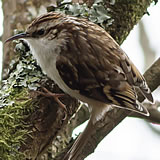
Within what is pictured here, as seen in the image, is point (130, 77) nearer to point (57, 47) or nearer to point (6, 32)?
point (57, 47)

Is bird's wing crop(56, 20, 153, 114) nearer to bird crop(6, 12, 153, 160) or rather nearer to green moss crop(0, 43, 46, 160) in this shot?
bird crop(6, 12, 153, 160)

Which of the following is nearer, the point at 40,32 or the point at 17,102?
the point at 17,102

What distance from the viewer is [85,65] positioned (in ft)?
5.58

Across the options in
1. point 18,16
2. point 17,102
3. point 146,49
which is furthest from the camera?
point 146,49

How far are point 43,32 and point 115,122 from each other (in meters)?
0.47

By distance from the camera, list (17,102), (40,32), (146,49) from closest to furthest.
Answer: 1. (17,102)
2. (40,32)
3. (146,49)

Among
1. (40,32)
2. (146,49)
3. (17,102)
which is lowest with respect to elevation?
(146,49)

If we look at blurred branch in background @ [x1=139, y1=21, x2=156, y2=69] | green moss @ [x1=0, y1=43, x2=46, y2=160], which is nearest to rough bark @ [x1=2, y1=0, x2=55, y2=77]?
green moss @ [x1=0, y1=43, x2=46, y2=160]

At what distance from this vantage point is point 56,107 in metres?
1.69

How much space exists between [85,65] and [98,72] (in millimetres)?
58

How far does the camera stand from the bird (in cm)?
170

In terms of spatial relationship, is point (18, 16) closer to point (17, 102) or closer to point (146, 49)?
point (17, 102)

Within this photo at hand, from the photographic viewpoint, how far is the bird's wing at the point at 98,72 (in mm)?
1696

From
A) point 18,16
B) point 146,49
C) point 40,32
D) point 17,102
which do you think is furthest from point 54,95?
point 146,49
